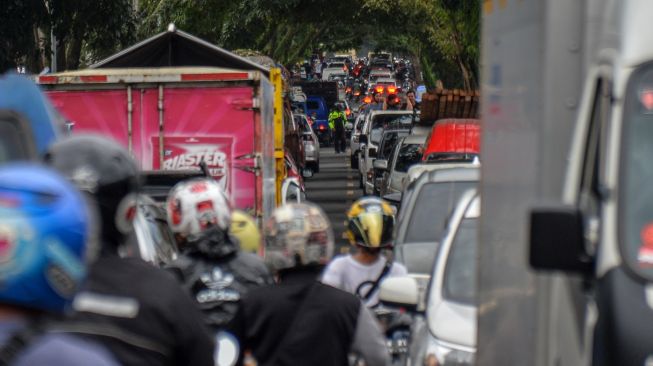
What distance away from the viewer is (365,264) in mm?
8711

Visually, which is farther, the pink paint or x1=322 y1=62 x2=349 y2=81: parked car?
x1=322 y1=62 x2=349 y2=81: parked car

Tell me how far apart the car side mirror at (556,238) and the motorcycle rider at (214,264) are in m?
1.89

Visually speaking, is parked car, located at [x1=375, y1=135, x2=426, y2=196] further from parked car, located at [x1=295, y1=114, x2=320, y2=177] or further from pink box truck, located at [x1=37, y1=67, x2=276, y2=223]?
parked car, located at [x1=295, y1=114, x2=320, y2=177]

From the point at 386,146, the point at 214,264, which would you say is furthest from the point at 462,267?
the point at 386,146

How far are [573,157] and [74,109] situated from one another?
11.6 meters

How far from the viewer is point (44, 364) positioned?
2693mm

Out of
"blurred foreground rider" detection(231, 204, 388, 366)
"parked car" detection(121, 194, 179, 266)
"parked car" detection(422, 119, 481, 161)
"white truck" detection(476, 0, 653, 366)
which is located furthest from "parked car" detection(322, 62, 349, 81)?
"blurred foreground rider" detection(231, 204, 388, 366)

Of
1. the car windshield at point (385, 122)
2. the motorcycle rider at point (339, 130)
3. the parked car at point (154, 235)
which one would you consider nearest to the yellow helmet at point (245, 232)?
the parked car at point (154, 235)

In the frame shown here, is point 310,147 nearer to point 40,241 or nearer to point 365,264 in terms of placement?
point 365,264

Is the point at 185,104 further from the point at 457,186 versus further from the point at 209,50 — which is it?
the point at 457,186

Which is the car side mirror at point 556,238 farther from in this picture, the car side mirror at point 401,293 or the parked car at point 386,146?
the parked car at point 386,146

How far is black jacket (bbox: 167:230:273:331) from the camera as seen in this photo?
249 inches

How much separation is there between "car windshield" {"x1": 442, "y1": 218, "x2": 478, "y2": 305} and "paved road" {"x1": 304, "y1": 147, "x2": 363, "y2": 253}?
1474 cm

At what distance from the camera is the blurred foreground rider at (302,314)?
519 cm
